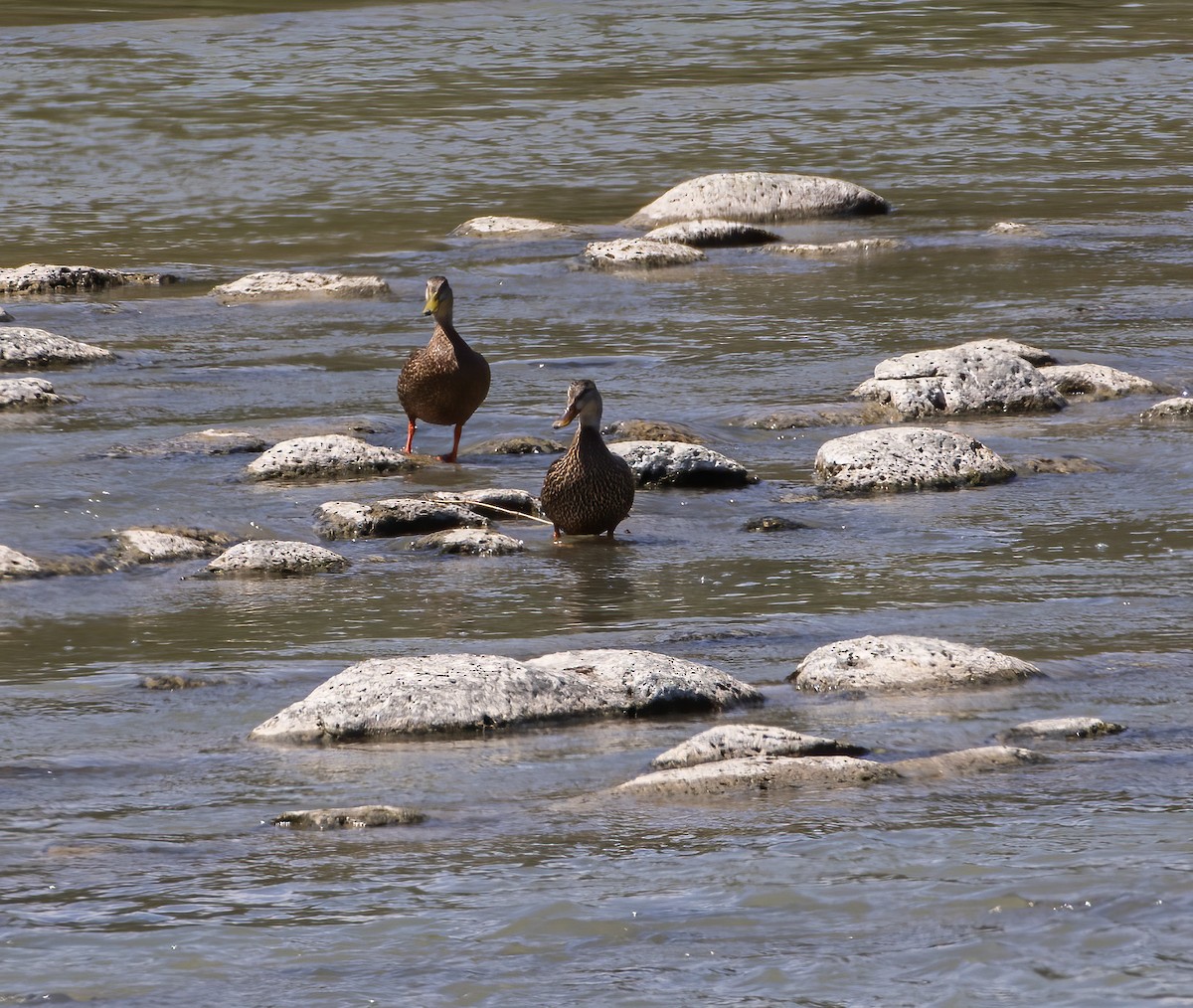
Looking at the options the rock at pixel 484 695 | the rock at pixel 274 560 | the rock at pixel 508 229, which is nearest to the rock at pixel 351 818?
the rock at pixel 484 695

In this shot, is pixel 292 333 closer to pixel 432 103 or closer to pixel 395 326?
pixel 395 326

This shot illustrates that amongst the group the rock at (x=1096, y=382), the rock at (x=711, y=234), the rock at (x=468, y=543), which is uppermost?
the rock at (x=711, y=234)

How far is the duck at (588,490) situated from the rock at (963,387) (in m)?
2.74

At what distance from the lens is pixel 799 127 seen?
905 inches

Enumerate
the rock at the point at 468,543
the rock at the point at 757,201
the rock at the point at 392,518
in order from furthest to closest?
the rock at the point at 757,201 → the rock at the point at 392,518 → the rock at the point at 468,543

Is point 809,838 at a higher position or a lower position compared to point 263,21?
lower

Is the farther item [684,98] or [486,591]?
[684,98]

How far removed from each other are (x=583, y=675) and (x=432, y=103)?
61.0 feet

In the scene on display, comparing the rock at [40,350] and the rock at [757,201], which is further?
the rock at [757,201]

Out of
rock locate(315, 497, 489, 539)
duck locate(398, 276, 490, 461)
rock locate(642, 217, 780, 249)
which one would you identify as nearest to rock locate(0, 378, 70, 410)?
duck locate(398, 276, 490, 461)

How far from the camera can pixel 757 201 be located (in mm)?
18891

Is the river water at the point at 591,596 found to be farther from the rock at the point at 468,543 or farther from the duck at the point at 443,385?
the duck at the point at 443,385

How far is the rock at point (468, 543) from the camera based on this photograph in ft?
28.9

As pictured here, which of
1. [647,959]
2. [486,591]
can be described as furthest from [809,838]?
[486,591]
